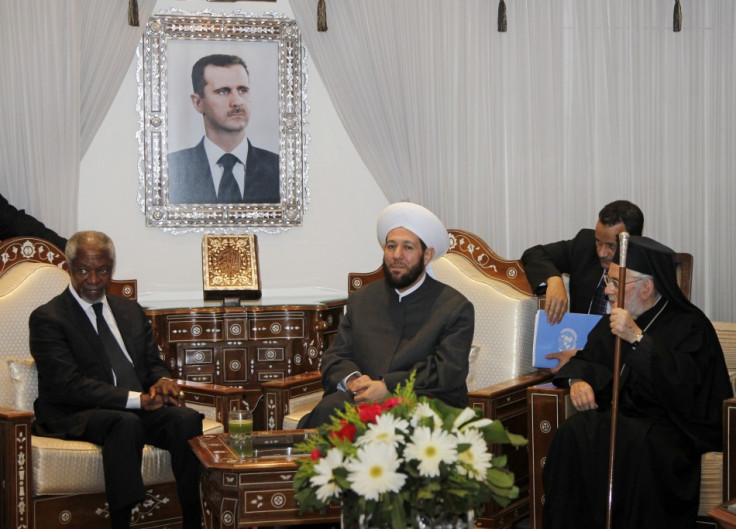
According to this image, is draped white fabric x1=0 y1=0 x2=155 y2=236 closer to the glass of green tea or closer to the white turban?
the white turban

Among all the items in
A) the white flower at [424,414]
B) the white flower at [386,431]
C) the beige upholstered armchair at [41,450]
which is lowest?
the beige upholstered armchair at [41,450]

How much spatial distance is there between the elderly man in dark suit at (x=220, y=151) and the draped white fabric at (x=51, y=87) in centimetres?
58

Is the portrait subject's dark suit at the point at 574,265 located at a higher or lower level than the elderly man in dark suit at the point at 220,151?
lower

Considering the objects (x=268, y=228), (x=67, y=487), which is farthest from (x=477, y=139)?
(x=67, y=487)

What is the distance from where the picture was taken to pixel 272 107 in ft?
22.9

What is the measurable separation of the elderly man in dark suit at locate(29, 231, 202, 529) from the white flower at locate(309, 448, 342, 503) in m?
2.13

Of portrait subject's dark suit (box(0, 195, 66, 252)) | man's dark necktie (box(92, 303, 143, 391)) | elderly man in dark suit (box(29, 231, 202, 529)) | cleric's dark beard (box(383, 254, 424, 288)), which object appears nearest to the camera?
elderly man in dark suit (box(29, 231, 202, 529))

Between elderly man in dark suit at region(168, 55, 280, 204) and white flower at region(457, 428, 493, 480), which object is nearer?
white flower at region(457, 428, 493, 480)

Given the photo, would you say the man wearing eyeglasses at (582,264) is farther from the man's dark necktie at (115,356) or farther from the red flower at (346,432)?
the red flower at (346,432)

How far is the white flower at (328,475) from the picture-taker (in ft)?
8.79

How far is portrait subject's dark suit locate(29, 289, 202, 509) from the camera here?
4629 millimetres

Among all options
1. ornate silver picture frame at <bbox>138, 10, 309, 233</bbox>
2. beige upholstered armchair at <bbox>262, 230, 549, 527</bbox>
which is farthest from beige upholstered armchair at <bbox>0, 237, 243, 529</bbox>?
ornate silver picture frame at <bbox>138, 10, 309, 233</bbox>

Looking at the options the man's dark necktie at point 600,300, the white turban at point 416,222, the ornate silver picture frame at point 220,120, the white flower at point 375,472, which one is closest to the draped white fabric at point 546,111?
the ornate silver picture frame at point 220,120

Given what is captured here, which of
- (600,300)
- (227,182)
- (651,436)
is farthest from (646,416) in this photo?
(227,182)
